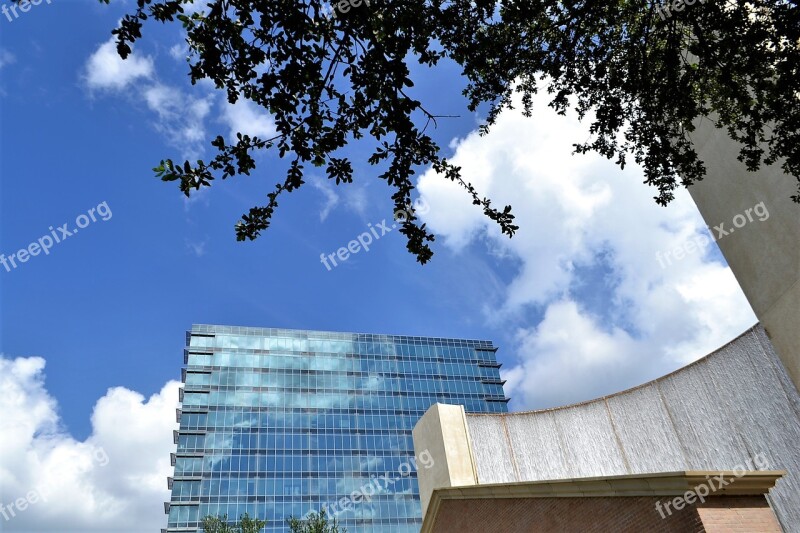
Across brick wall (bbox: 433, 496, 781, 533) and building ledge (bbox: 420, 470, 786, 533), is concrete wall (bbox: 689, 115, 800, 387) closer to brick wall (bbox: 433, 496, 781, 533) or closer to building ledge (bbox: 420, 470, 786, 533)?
building ledge (bbox: 420, 470, 786, 533)

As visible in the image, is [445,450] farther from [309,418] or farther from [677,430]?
[309,418]

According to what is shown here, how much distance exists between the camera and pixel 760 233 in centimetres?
1101

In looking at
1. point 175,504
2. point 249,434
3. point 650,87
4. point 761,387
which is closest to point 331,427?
point 249,434

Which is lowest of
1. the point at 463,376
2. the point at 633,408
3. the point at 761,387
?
the point at 761,387

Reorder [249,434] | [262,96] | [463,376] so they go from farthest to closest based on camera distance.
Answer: [463,376] → [249,434] → [262,96]

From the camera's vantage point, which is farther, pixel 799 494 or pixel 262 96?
pixel 799 494

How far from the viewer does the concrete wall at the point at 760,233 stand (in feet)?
33.8

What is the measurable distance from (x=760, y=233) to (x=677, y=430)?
9.20 metres

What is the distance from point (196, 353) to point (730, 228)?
7313cm

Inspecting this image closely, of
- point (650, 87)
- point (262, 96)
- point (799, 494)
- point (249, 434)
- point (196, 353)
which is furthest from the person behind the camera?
point (196, 353)

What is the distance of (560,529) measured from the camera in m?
10.9

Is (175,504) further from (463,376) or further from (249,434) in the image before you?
(463,376)

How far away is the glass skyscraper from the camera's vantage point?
64625 mm

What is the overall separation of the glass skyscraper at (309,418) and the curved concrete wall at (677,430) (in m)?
53.5
